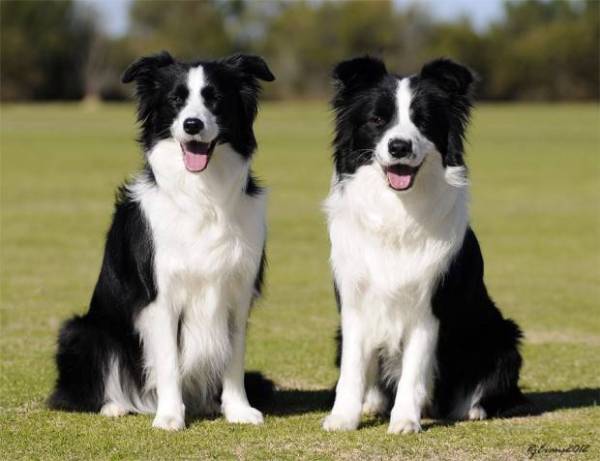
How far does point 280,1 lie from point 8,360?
341 feet

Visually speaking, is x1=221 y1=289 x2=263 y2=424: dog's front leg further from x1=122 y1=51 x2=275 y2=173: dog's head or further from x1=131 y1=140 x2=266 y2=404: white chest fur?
x1=122 y1=51 x2=275 y2=173: dog's head

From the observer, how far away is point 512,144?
124ft

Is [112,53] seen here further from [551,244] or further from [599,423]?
[599,423]

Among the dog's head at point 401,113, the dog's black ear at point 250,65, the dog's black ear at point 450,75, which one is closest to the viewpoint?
the dog's head at point 401,113

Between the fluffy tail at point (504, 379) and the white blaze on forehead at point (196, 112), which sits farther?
the fluffy tail at point (504, 379)

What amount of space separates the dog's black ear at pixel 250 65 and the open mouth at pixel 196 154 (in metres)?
0.51

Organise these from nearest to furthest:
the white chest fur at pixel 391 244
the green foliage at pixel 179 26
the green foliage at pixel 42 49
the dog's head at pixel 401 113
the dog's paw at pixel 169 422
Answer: the dog's head at pixel 401 113 < the white chest fur at pixel 391 244 < the dog's paw at pixel 169 422 < the green foliage at pixel 42 49 < the green foliage at pixel 179 26

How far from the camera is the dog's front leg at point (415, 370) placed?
6.50 m

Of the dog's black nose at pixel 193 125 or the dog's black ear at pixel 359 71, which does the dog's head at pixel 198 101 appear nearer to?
the dog's black nose at pixel 193 125

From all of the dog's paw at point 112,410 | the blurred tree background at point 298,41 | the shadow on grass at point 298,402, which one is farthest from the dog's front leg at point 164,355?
the blurred tree background at point 298,41

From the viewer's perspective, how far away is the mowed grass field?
6.24 m

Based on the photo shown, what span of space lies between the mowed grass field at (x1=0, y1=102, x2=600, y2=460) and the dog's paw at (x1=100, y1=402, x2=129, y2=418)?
0.07 meters

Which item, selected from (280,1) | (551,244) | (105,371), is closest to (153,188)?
(105,371)

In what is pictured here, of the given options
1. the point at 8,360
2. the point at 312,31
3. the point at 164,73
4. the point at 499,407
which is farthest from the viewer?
the point at 312,31
